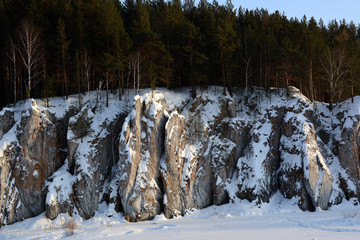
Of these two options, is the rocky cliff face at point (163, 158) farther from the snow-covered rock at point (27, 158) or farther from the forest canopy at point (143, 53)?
the forest canopy at point (143, 53)

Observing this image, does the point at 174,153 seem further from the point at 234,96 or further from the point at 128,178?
the point at 234,96

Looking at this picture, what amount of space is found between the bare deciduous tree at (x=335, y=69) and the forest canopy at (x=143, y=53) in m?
0.11

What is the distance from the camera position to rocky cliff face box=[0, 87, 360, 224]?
20.5 m

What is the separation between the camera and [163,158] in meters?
22.7

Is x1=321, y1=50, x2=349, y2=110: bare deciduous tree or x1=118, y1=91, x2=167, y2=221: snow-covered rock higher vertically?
x1=321, y1=50, x2=349, y2=110: bare deciduous tree

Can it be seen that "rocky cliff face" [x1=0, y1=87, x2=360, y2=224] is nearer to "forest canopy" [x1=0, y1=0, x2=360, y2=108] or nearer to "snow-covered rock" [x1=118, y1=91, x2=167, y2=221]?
"snow-covered rock" [x1=118, y1=91, x2=167, y2=221]

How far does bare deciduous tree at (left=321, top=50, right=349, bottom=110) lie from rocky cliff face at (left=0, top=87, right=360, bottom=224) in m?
2.84

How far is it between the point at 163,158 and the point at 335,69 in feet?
78.6

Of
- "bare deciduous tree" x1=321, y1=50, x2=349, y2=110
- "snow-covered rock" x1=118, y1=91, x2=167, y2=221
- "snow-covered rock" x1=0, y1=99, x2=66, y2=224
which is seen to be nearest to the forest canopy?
"bare deciduous tree" x1=321, y1=50, x2=349, y2=110

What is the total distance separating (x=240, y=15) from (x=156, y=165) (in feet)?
116

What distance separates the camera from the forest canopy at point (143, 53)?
28.0 meters

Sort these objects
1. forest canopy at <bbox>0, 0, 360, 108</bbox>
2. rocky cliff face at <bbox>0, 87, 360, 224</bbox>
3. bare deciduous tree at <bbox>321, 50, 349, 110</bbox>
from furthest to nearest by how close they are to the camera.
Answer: bare deciduous tree at <bbox>321, 50, 349, 110</bbox> < forest canopy at <bbox>0, 0, 360, 108</bbox> < rocky cliff face at <bbox>0, 87, 360, 224</bbox>

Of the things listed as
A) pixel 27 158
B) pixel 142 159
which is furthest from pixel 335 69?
pixel 27 158

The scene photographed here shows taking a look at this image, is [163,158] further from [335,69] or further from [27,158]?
[335,69]
